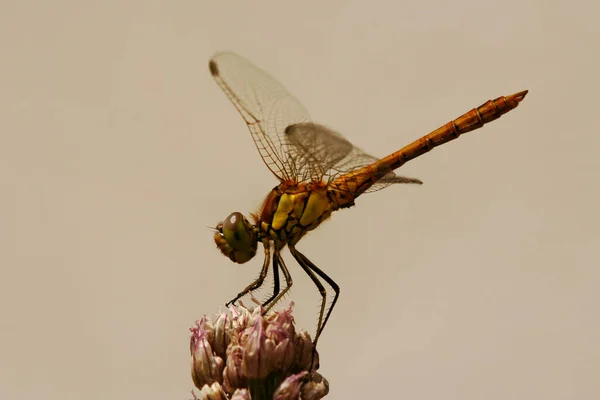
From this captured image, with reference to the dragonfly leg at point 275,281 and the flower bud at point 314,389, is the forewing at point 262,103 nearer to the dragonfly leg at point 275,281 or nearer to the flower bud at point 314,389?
the dragonfly leg at point 275,281

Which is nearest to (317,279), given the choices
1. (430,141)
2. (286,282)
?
(286,282)

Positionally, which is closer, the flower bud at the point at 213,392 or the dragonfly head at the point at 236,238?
the flower bud at the point at 213,392

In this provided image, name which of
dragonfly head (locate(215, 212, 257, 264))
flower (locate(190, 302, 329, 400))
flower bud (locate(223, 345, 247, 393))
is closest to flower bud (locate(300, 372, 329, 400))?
flower (locate(190, 302, 329, 400))

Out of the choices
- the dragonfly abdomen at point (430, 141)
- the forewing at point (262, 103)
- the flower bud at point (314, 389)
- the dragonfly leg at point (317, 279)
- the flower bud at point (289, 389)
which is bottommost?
the flower bud at point (314, 389)

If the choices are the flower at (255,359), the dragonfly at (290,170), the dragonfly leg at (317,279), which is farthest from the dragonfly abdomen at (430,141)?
the flower at (255,359)

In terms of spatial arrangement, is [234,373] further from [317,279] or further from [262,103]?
[262,103]

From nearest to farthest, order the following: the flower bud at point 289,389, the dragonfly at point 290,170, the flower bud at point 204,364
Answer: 1. the flower bud at point 289,389
2. the flower bud at point 204,364
3. the dragonfly at point 290,170

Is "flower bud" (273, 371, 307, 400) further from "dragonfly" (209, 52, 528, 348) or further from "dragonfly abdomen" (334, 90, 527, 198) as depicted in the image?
"dragonfly abdomen" (334, 90, 527, 198)

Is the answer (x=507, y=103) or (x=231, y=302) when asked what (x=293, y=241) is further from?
(x=507, y=103)
